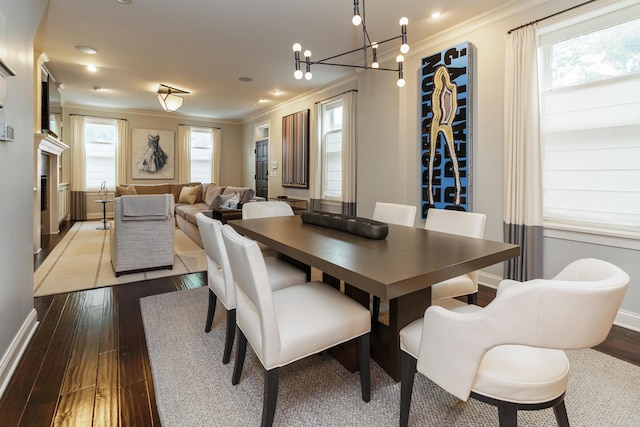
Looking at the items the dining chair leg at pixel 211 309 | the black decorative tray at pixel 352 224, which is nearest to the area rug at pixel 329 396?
the dining chair leg at pixel 211 309

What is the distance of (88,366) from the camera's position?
1.91m

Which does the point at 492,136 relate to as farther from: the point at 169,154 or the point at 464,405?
the point at 169,154

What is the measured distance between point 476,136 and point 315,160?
3.10 metres

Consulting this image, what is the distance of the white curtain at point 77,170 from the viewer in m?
7.44

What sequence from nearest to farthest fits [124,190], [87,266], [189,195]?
1. [87,266]
2. [124,190]
3. [189,195]

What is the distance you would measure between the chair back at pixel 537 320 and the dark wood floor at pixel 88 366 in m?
1.37

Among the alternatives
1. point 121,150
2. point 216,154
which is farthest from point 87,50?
point 216,154

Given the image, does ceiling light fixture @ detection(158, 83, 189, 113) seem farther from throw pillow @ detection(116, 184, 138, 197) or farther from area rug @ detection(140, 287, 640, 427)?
area rug @ detection(140, 287, 640, 427)

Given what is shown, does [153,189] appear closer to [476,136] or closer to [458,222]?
[476,136]

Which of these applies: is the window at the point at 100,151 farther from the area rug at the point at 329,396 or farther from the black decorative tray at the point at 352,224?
the black decorative tray at the point at 352,224

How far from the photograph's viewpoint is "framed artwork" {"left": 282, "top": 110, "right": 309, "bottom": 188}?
6207 millimetres

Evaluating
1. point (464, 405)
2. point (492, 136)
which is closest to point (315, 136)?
point (492, 136)

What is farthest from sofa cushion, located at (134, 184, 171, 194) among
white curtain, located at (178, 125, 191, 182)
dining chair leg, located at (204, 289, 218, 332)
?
dining chair leg, located at (204, 289, 218, 332)

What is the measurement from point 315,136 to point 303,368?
4.67 m
